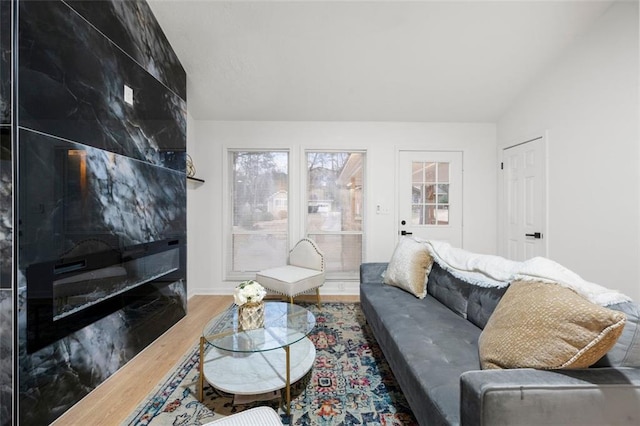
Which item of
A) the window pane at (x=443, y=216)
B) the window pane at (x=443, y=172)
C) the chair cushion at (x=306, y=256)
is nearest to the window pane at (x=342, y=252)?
the chair cushion at (x=306, y=256)

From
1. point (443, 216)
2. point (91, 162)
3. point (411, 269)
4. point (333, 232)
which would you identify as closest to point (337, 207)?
point (333, 232)

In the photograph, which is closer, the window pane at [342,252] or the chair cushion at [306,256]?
the chair cushion at [306,256]

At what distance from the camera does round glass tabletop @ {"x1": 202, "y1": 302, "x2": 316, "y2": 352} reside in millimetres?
1596

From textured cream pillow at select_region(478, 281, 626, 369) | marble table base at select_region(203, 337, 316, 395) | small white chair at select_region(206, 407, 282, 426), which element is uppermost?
textured cream pillow at select_region(478, 281, 626, 369)

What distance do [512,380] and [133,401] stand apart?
6.73ft

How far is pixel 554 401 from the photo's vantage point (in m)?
0.85

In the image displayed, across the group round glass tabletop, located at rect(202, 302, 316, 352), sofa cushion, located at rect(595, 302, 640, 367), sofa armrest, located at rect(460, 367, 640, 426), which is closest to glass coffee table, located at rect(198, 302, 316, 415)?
round glass tabletop, located at rect(202, 302, 316, 352)

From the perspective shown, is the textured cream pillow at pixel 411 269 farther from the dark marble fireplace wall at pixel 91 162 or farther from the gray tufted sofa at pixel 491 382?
the dark marble fireplace wall at pixel 91 162

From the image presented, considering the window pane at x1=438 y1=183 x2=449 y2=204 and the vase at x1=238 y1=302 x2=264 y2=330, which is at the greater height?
the window pane at x1=438 y1=183 x2=449 y2=204

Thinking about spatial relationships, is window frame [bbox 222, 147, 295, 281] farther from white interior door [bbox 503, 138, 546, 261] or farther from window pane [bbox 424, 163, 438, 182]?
white interior door [bbox 503, 138, 546, 261]

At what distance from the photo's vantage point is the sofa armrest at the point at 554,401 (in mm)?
842

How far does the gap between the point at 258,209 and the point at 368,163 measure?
1.66 meters

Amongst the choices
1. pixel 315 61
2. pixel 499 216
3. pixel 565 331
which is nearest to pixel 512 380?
pixel 565 331

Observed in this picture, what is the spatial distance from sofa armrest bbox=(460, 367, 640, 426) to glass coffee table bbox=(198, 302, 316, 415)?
981mm
